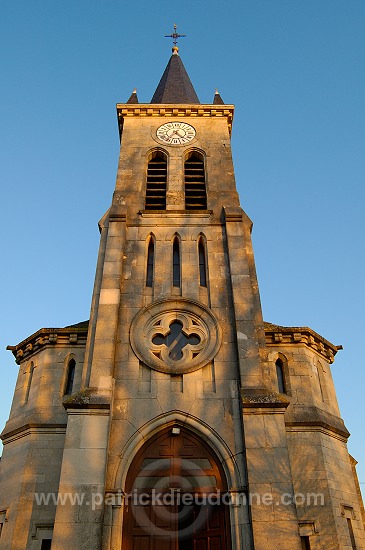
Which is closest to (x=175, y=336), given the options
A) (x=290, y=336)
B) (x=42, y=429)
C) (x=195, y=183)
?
(x=290, y=336)

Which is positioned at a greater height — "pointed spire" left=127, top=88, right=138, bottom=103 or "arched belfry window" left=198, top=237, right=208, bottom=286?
"pointed spire" left=127, top=88, right=138, bottom=103

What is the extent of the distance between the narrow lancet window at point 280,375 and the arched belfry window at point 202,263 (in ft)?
13.5

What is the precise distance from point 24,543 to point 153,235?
10.2 meters

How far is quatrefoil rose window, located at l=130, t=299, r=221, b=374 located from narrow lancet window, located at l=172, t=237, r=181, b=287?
3.33 ft

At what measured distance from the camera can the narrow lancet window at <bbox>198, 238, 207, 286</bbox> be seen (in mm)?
16453

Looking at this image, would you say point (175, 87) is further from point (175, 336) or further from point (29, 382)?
point (29, 382)

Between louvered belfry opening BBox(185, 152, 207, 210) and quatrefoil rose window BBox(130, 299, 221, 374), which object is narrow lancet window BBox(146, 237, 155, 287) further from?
louvered belfry opening BBox(185, 152, 207, 210)

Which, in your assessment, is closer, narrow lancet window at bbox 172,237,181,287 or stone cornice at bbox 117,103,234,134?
narrow lancet window at bbox 172,237,181,287

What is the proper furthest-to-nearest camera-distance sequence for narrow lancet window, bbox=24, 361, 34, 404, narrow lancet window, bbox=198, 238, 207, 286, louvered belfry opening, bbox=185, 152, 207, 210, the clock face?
the clock face → louvered belfry opening, bbox=185, 152, 207, 210 → narrow lancet window, bbox=24, 361, 34, 404 → narrow lancet window, bbox=198, 238, 207, 286

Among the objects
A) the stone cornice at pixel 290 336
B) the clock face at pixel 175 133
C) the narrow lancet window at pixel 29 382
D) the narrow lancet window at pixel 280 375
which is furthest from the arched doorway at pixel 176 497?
the clock face at pixel 175 133

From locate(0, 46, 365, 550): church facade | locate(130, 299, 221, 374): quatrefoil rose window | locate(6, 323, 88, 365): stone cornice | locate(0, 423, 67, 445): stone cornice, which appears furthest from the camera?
locate(6, 323, 88, 365): stone cornice

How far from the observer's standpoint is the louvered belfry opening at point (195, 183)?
1953 cm

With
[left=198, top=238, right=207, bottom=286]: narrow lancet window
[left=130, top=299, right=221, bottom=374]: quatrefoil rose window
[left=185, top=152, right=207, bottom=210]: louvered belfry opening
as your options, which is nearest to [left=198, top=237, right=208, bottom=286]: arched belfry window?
[left=198, top=238, right=207, bottom=286]: narrow lancet window

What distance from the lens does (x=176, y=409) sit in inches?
531
